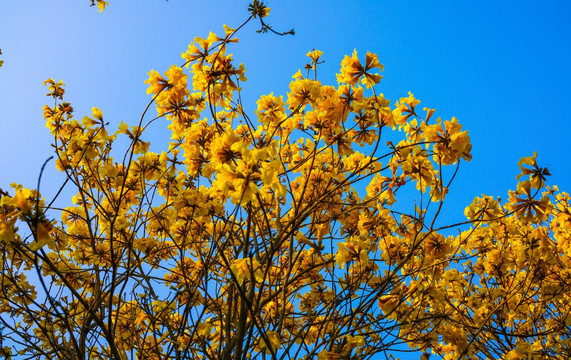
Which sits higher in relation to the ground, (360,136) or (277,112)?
(277,112)

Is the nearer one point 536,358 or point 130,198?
point 536,358

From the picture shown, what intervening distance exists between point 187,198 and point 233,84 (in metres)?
0.98

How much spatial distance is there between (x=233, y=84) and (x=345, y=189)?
171 cm

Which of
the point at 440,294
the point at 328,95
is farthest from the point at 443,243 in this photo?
the point at 328,95

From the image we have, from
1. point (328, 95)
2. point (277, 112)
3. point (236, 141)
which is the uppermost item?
point (277, 112)

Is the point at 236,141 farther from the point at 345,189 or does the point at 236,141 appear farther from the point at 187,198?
the point at 345,189

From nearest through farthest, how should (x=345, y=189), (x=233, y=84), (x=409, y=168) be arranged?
1. (x=233, y=84)
2. (x=409, y=168)
3. (x=345, y=189)

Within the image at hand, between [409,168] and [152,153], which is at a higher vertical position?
[152,153]

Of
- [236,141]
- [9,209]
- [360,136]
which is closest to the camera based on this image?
[9,209]

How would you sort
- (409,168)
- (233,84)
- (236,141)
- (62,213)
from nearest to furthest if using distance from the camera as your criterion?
(236,141) < (233,84) < (409,168) < (62,213)

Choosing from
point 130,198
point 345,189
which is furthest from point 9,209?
point 345,189

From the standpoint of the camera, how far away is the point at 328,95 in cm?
303

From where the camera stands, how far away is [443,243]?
322 centimetres

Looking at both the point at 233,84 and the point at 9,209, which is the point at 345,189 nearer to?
the point at 233,84
